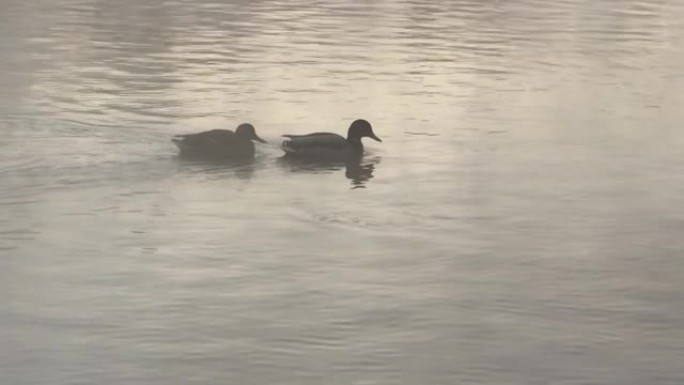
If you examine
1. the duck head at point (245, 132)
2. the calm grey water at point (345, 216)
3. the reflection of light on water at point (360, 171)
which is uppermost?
the duck head at point (245, 132)

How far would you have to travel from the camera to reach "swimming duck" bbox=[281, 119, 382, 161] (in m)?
8.64

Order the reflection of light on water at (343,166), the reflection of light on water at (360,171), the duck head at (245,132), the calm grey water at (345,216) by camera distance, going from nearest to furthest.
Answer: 1. the calm grey water at (345,216)
2. the reflection of light on water at (360,171)
3. the reflection of light on water at (343,166)
4. the duck head at (245,132)

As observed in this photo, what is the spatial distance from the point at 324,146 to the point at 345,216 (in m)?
1.40

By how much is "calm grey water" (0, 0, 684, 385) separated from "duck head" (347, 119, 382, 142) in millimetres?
144

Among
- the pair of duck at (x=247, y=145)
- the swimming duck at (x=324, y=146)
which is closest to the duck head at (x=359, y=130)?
the swimming duck at (x=324, y=146)

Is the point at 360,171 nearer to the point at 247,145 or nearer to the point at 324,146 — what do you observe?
the point at 324,146

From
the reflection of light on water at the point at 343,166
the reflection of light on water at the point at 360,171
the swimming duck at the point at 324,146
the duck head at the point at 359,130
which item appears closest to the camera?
the reflection of light on water at the point at 360,171

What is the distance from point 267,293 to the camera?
5996mm

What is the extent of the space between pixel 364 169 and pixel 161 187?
51.2 inches

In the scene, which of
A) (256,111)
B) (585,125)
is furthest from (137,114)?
(585,125)

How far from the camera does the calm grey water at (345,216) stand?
536 centimetres

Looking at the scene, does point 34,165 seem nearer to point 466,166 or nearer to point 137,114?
point 137,114

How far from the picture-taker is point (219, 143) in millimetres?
8656

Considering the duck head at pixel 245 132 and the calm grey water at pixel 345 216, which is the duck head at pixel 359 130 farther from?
the duck head at pixel 245 132
